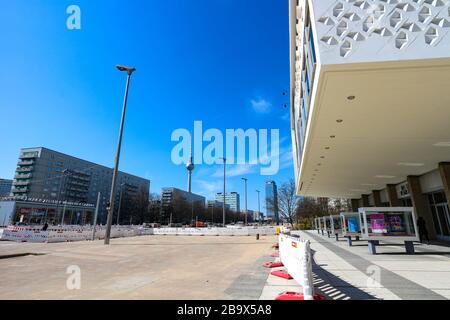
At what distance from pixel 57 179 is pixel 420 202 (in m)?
110

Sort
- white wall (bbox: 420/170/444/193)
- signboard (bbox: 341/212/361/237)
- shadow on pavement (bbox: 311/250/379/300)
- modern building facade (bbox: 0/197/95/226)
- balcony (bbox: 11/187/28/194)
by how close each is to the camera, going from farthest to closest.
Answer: balcony (bbox: 11/187/28/194)
modern building facade (bbox: 0/197/95/226)
signboard (bbox: 341/212/361/237)
white wall (bbox: 420/170/444/193)
shadow on pavement (bbox: 311/250/379/300)

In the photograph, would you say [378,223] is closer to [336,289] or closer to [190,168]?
[336,289]

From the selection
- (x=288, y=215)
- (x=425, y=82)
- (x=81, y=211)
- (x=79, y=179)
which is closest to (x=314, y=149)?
(x=425, y=82)

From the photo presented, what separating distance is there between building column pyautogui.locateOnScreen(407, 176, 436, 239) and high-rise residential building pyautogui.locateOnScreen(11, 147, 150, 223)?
86076 millimetres

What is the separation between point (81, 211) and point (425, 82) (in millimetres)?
101616

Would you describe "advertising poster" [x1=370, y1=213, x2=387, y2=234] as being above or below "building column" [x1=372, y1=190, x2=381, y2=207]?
below

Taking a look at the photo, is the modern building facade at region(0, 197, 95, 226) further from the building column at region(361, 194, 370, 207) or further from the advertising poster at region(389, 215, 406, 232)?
the advertising poster at region(389, 215, 406, 232)

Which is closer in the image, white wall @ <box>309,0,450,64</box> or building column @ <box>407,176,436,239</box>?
white wall @ <box>309,0,450,64</box>

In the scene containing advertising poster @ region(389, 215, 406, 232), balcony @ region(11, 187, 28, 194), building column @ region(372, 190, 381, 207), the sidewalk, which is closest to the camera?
the sidewalk

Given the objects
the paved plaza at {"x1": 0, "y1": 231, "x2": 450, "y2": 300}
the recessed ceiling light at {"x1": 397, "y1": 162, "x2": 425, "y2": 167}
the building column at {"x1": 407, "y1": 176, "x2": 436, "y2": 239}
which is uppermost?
the recessed ceiling light at {"x1": 397, "y1": 162, "x2": 425, "y2": 167}

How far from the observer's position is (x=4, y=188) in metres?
117

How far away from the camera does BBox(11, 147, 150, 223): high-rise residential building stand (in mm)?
88312

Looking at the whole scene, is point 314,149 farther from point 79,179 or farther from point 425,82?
point 79,179

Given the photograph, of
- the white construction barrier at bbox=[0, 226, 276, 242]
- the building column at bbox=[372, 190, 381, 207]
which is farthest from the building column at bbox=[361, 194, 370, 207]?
the white construction barrier at bbox=[0, 226, 276, 242]
